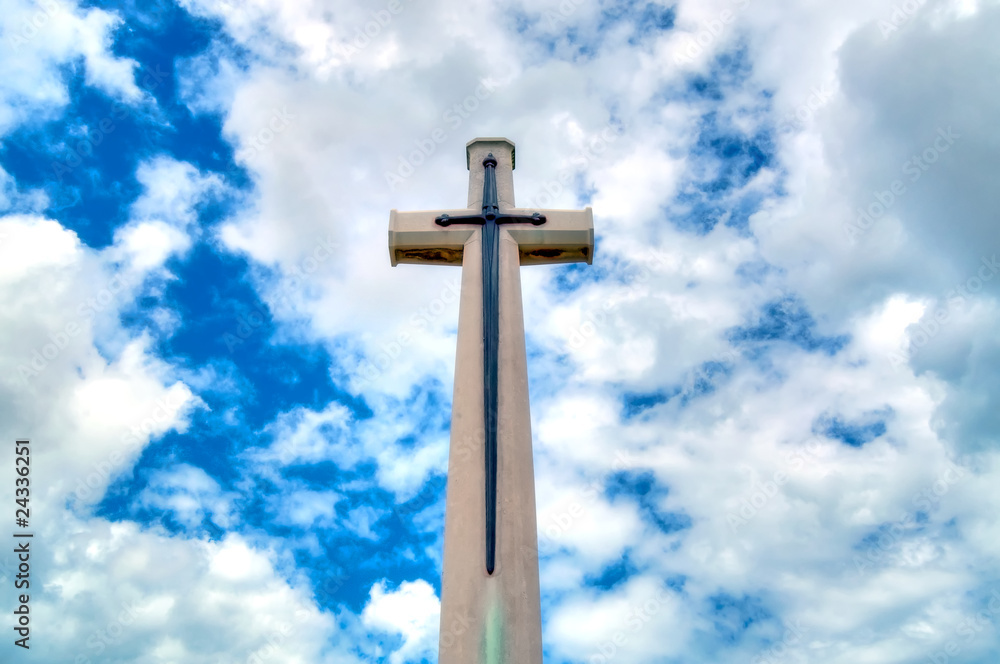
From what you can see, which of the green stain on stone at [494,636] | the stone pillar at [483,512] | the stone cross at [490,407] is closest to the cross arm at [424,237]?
the stone cross at [490,407]

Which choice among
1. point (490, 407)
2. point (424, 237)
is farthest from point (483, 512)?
point (424, 237)

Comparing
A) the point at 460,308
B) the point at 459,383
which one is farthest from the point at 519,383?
the point at 460,308

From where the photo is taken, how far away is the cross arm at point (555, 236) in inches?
400

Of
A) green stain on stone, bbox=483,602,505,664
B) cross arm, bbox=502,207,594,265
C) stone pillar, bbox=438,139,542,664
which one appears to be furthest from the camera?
cross arm, bbox=502,207,594,265

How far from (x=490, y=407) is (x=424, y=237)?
2812 millimetres

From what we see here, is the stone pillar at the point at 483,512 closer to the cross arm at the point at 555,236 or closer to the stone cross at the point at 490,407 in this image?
the stone cross at the point at 490,407

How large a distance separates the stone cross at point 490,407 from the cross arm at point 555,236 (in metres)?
0.01

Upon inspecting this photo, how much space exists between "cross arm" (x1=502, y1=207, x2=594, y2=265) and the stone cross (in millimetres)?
14

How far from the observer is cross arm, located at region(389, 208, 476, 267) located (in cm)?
1019

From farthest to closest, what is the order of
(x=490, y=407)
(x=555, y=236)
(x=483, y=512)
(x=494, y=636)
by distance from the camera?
(x=555, y=236)
(x=490, y=407)
(x=483, y=512)
(x=494, y=636)

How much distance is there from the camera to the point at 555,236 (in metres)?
10.2

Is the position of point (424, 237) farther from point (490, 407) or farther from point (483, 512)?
point (483, 512)

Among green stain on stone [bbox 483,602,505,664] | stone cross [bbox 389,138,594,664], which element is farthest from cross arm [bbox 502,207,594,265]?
green stain on stone [bbox 483,602,505,664]

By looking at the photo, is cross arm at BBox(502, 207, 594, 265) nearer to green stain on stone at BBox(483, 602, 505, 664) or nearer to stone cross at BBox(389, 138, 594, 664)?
stone cross at BBox(389, 138, 594, 664)
